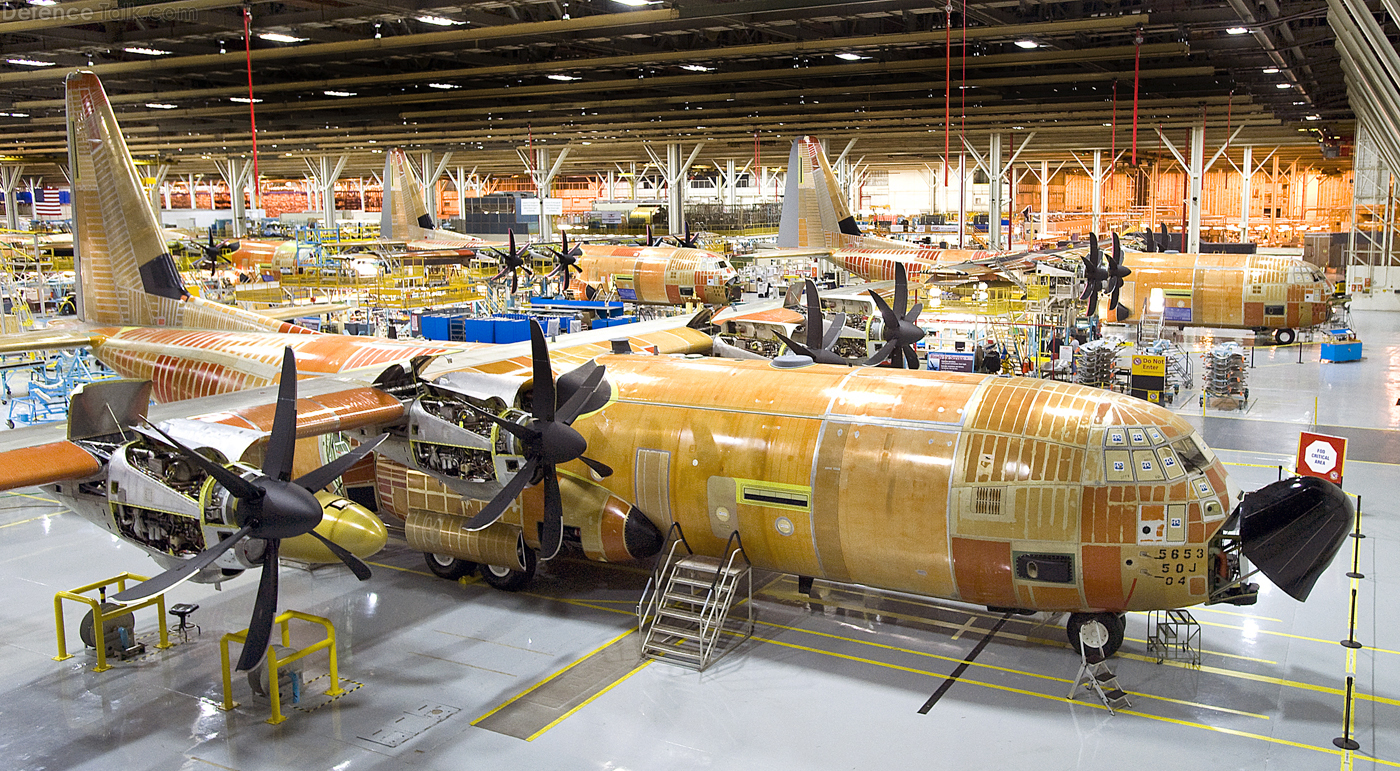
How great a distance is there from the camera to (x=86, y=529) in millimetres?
25406

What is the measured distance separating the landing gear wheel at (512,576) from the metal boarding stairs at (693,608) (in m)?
2.70

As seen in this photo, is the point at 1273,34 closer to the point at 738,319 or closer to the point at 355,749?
the point at 738,319

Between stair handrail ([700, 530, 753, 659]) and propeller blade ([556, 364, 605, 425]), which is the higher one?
propeller blade ([556, 364, 605, 425])

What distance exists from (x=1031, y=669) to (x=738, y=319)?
1850 centimetres

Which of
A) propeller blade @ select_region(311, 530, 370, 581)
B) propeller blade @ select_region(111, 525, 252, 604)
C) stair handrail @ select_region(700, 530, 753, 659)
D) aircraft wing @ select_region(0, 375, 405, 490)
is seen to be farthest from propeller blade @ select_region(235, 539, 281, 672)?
stair handrail @ select_region(700, 530, 753, 659)

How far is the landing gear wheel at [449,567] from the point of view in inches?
864

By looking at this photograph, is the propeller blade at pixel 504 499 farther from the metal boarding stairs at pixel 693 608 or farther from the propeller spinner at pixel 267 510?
the metal boarding stairs at pixel 693 608

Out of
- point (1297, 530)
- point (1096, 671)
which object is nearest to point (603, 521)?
point (1096, 671)

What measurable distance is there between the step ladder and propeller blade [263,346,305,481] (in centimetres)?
1271

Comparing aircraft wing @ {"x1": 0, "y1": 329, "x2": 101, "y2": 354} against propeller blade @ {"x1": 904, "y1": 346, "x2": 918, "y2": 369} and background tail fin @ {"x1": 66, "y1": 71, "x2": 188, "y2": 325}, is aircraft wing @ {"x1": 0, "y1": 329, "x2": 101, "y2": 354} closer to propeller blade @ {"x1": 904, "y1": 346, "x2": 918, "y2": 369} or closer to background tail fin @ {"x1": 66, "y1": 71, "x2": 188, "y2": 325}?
background tail fin @ {"x1": 66, "y1": 71, "x2": 188, "y2": 325}

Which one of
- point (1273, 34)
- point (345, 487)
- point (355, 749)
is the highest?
point (1273, 34)

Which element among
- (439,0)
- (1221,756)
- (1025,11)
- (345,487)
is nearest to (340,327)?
(439,0)

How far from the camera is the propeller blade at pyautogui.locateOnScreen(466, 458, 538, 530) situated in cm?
1664

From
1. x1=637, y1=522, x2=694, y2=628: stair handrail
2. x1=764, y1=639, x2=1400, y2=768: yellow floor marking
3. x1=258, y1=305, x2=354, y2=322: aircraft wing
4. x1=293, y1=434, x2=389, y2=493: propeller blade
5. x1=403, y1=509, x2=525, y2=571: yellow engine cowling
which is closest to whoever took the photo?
x1=764, y1=639, x2=1400, y2=768: yellow floor marking
